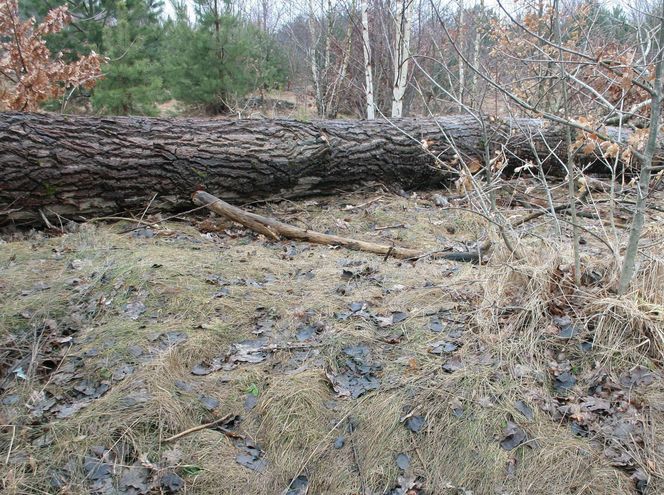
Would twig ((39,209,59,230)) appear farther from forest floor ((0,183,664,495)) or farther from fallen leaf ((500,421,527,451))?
fallen leaf ((500,421,527,451))

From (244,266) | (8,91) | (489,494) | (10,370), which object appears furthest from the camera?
(8,91)

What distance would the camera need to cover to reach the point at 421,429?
252cm


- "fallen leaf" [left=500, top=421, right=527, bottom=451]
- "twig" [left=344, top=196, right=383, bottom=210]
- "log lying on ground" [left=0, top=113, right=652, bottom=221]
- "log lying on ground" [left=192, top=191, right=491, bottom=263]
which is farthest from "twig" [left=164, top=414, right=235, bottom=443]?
"twig" [left=344, top=196, right=383, bottom=210]

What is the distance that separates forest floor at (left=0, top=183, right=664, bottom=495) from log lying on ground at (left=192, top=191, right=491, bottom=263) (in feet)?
1.62

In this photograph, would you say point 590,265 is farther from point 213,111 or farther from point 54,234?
point 213,111

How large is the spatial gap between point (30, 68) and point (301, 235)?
4428mm

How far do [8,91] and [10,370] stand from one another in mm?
4804

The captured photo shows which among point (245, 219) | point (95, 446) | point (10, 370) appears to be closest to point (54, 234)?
point (245, 219)

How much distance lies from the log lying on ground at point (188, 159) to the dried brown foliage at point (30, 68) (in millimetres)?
1694

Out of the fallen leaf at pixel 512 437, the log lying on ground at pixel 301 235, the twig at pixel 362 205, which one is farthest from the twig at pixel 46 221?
the fallen leaf at pixel 512 437

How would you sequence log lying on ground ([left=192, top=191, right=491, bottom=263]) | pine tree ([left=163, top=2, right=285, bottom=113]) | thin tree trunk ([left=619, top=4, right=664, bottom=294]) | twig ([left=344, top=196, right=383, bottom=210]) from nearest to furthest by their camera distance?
thin tree trunk ([left=619, top=4, right=664, bottom=294])
log lying on ground ([left=192, top=191, right=491, bottom=263])
twig ([left=344, top=196, right=383, bottom=210])
pine tree ([left=163, top=2, right=285, bottom=113])

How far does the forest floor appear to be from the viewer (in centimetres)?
234

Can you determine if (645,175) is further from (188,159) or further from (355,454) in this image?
(188,159)

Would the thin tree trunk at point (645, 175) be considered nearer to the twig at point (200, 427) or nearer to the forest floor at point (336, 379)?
the forest floor at point (336, 379)
